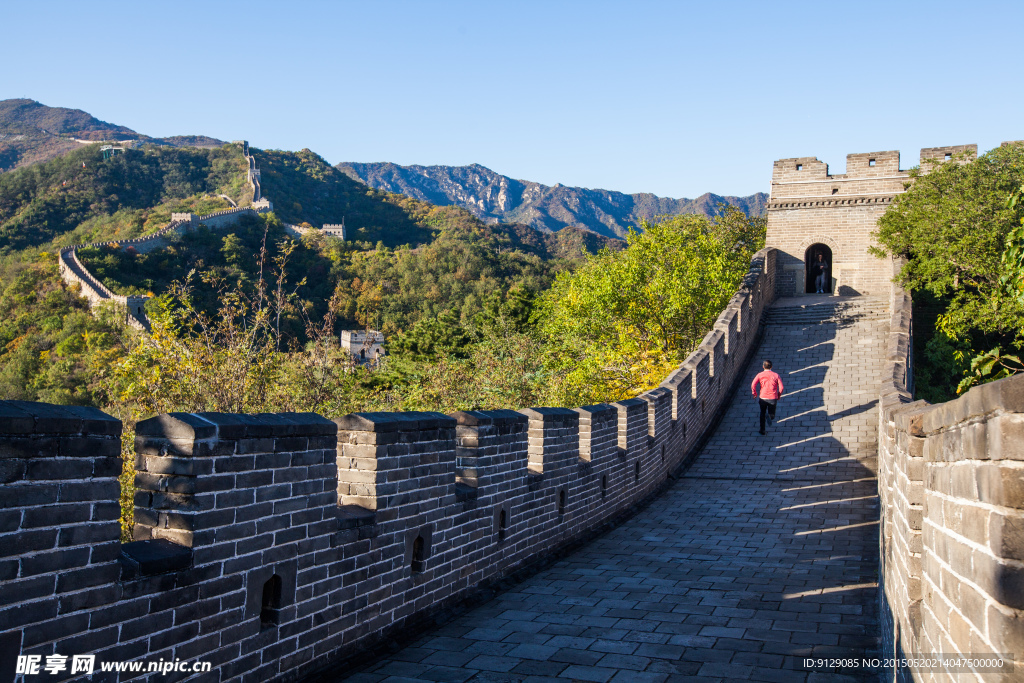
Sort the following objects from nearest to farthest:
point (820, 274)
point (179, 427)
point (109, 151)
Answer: point (179, 427)
point (820, 274)
point (109, 151)

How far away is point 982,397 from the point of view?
1.89 metres

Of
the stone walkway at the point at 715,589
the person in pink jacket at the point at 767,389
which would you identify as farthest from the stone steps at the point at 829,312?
the person in pink jacket at the point at 767,389

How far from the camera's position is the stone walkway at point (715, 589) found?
14.5ft

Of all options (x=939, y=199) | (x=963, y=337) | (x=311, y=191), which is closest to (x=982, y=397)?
(x=963, y=337)

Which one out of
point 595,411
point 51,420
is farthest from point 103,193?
point 51,420

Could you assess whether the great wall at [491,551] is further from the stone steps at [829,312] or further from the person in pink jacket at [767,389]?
the stone steps at [829,312]

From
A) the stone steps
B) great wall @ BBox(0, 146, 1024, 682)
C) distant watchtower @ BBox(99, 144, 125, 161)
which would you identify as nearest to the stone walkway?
great wall @ BBox(0, 146, 1024, 682)

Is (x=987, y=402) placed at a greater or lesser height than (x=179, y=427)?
greater

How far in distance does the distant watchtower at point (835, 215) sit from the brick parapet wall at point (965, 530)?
69.2 feet

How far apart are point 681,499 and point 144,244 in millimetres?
68389

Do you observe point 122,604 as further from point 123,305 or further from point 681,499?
point 123,305

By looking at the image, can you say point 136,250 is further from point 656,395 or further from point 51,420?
point 51,420

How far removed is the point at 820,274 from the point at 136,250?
59.2 meters

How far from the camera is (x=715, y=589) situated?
242 inches
